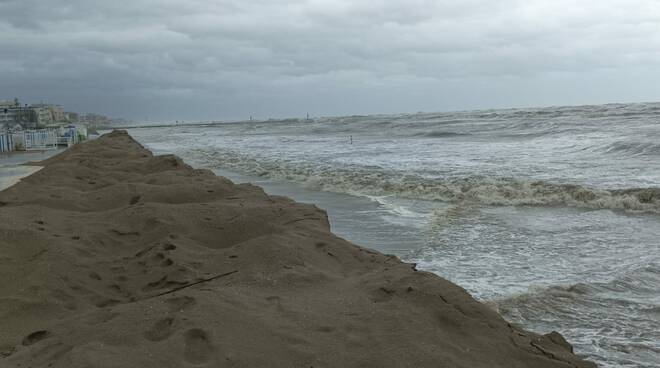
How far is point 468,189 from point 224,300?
8941mm

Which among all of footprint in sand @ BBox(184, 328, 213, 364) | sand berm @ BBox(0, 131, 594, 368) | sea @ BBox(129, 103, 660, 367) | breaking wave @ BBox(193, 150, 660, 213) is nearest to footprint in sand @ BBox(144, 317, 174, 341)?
sand berm @ BBox(0, 131, 594, 368)

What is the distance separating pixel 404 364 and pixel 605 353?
1.80 metres

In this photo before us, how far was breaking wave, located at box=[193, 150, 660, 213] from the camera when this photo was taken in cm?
923

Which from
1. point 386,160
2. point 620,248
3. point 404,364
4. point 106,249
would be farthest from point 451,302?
point 386,160

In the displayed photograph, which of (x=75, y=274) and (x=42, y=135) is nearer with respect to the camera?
(x=75, y=274)

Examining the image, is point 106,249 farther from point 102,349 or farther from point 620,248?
point 620,248

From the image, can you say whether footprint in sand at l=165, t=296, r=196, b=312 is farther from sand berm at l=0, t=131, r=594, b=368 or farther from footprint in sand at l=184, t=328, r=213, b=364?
footprint in sand at l=184, t=328, r=213, b=364

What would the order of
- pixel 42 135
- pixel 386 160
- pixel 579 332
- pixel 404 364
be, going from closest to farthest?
pixel 404 364 < pixel 579 332 < pixel 386 160 < pixel 42 135

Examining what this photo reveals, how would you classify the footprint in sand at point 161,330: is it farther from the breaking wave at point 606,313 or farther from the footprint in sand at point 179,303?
the breaking wave at point 606,313

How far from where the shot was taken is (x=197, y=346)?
237 centimetres

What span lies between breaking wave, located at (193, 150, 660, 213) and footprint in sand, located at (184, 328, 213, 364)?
8246 mm

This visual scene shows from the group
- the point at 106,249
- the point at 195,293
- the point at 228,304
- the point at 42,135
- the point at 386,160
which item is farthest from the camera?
the point at 42,135

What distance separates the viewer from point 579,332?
3.59 metres

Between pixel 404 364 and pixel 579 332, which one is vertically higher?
pixel 404 364
